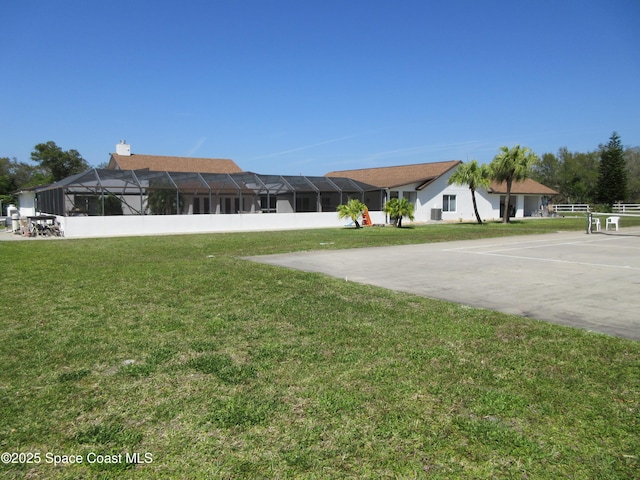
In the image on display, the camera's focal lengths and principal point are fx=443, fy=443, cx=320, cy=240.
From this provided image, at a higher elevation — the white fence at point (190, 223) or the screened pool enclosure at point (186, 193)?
the screened pool enclosure at point (186, 193)

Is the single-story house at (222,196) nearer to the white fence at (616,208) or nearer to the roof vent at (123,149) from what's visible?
the roof vent at (123,149)

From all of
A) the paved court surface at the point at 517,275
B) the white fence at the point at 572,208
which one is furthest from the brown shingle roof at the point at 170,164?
the white fence at the point at 572,208

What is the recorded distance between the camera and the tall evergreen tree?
5797 centimetres

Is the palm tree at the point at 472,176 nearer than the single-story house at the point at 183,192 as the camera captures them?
No

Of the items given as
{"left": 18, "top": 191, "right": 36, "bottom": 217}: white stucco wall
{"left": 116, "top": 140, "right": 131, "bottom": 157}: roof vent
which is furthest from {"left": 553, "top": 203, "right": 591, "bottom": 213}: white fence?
{"left": 18, "top": 191, "right": 36, "bottom": 217}: white stucco wall

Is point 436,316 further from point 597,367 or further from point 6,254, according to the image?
point 6,254

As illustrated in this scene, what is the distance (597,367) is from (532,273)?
596cm

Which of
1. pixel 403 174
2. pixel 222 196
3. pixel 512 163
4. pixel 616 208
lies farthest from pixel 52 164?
pixel 616 208

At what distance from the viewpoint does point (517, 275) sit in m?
9.40

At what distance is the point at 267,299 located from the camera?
6.97 m

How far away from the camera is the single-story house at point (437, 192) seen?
3622cm

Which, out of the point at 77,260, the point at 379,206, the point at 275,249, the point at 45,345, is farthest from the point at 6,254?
the point at 379,206

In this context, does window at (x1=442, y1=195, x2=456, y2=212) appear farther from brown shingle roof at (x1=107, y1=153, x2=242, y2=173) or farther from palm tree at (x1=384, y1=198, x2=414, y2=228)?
brown shingle roof at (x1=107, y1=153, x2=242, y2=173)

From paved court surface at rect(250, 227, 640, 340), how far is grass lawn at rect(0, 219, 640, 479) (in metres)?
0.93
